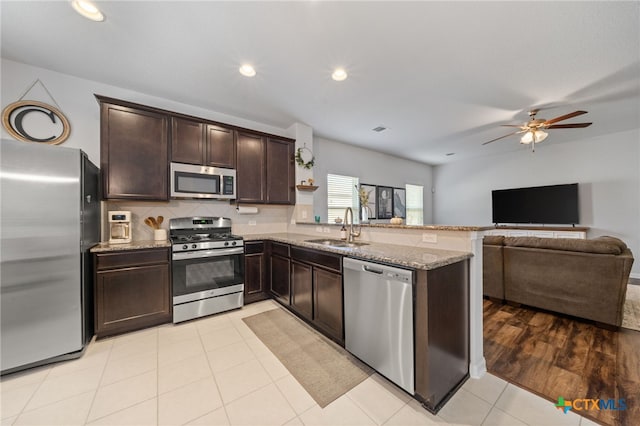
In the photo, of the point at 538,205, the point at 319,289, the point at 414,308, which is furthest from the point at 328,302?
the point at 538,205

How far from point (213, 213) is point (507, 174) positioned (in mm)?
6917

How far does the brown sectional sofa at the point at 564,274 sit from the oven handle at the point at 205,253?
3406 mm

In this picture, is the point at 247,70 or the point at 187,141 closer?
the point at 247,70

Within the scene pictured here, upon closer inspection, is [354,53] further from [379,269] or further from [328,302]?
[328,302]

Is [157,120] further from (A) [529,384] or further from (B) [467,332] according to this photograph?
(A) [529,384]

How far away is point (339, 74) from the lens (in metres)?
2.55

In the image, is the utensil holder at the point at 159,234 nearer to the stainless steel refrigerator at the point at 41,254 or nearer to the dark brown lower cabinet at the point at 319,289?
the stainless steel refrigerator at the point at 41,254

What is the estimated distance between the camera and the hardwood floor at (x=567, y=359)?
5.35 feet

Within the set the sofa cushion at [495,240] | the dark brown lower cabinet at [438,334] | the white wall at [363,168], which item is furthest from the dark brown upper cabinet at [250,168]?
the sofa cushion at [495,240]

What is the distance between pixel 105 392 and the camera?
1.67m

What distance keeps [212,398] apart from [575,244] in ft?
12.8

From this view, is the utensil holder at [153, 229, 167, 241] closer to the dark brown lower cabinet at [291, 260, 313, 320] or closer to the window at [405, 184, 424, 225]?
the dark brown lower cabinet at [291, 260, 313, 320]

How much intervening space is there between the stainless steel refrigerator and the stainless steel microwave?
34.0 inches

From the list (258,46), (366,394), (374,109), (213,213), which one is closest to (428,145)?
(374,109)
